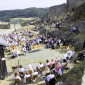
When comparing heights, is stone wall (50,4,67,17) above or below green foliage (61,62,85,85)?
above

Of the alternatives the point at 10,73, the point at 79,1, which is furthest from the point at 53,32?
the point at 10,73

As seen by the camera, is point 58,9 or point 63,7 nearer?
point 63,7

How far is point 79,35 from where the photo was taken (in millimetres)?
18609

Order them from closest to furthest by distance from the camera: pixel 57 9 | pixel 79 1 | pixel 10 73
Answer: pixel 10 73 < pixel 79 1 < pixel 57 9

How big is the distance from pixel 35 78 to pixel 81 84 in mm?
4241

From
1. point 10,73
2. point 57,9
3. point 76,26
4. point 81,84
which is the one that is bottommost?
point 10,73

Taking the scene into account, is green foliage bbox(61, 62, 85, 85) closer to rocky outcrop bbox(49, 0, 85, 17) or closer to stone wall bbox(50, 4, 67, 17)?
rocky outcrop bbox(49, 0, 85, 17)

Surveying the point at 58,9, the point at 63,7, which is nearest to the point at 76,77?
the point at 63,7

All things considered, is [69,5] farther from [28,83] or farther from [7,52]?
[28,83]

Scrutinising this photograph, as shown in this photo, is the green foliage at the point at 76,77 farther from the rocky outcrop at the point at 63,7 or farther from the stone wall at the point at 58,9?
the stone wall at the point at 58,9

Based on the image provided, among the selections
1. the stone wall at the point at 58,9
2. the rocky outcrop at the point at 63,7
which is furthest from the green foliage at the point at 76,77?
the stone wall at the point at 58,9

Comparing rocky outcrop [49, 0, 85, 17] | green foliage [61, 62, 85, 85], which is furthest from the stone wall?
green foliage [61, 62, 85, 85]

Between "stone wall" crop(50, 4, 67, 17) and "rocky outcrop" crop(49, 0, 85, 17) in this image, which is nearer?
"rocky outcrop" crop(49, 0, 85, 17)

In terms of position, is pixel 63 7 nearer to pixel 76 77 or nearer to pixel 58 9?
pixel 58 9
